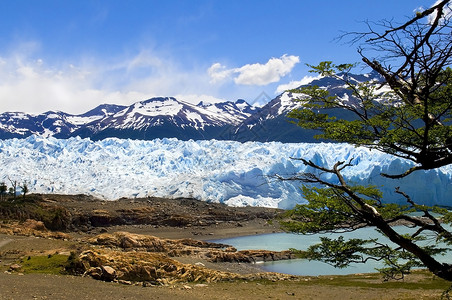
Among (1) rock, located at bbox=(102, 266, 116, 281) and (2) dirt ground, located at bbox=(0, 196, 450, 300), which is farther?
(1) rock, located at bbox=(102, 266, 116, 281)

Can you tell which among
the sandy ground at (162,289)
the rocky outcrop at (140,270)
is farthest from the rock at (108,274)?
the sandy ground at (162,289)

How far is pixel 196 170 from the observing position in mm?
81500

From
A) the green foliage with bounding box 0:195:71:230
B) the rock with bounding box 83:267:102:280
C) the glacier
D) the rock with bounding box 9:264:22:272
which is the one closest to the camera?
the rock with bounding box 9:264:22:272

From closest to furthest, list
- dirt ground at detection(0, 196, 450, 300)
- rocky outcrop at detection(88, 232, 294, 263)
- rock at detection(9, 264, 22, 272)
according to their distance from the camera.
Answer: dirt ground at detection(0, 196, 450, 300) → rock at detection(9, 264, 22, 272) → rocky outcrop at detection(88, 232, 294, 263)

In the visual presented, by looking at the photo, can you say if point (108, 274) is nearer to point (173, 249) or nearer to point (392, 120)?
point (392, 120)

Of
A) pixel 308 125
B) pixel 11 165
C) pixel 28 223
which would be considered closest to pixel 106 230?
pixel 28 223

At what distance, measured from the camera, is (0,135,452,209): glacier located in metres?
65.3

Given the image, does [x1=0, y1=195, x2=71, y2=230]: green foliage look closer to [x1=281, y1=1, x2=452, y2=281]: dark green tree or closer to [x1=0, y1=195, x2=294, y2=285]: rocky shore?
[x1=0, y1=195, x2=294, y2=285]: rocky shore

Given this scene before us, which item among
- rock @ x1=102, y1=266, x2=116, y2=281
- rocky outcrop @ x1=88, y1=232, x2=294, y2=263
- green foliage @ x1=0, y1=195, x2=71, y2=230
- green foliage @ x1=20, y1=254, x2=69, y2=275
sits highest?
green foliage @ x1=0, y1=195, x2=71, y2=230

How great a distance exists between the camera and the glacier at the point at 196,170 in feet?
214

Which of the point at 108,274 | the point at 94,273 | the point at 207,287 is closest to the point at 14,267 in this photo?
the point at 94,273

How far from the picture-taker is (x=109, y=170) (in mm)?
80625

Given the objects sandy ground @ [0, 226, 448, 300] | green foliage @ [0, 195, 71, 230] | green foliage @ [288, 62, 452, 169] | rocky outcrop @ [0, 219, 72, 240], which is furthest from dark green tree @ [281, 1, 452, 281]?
green foliage @ [0, 195, 71, 230]

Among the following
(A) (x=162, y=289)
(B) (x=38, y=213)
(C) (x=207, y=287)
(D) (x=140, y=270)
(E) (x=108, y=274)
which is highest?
(B) (x=38, y=213)
